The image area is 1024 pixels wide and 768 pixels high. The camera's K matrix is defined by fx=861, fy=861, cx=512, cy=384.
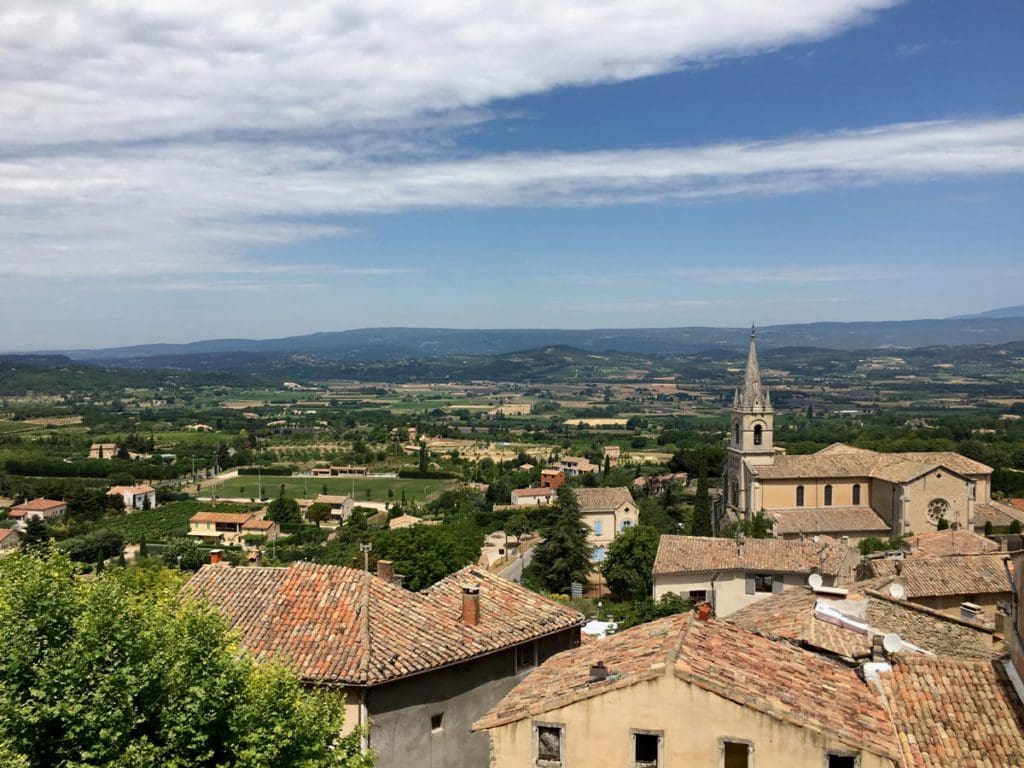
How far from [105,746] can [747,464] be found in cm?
4994

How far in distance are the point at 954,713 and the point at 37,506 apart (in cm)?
10269

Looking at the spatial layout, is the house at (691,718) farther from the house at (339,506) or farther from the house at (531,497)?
the house at (339,506)

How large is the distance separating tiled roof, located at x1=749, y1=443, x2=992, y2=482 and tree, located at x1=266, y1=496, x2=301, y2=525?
2162 inches

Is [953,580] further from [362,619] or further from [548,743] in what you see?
[548,743]

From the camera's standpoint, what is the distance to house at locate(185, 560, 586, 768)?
14344mm

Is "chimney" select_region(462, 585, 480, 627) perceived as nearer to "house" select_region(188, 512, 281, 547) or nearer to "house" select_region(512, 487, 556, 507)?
"house" select_region(188, 512, 281, 547)

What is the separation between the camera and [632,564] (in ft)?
145

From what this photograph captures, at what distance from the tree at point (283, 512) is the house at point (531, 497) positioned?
77.6ft

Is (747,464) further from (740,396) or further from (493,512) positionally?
(493,512)

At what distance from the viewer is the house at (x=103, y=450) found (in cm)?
13812

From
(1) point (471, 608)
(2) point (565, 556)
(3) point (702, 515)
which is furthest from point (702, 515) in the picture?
(1) point (471, 608)

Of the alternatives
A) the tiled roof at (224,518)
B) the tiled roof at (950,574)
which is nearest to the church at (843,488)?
the tiled roof at (950,574)

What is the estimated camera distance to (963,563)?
27.3m

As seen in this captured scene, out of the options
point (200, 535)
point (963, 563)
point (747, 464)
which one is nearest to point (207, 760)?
point (963, 563)
